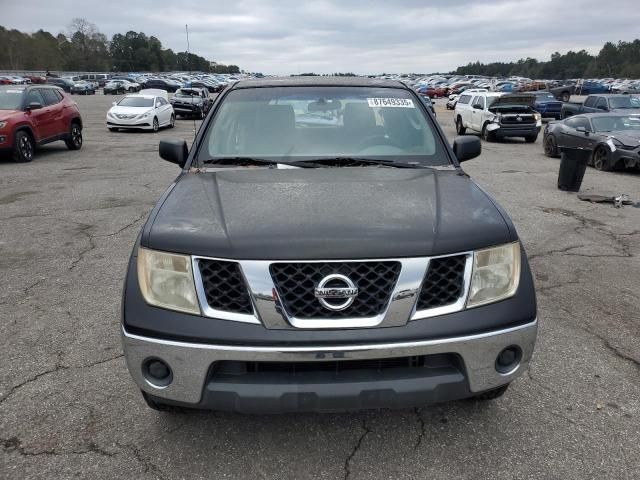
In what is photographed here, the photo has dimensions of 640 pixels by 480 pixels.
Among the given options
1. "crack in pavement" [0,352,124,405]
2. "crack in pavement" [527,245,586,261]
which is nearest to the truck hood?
"crack in pavement" [0,352,124,405]

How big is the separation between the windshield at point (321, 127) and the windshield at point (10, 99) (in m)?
11.1

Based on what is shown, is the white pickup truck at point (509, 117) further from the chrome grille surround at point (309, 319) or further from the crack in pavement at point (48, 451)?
the crack in pavement at point (48, 451)

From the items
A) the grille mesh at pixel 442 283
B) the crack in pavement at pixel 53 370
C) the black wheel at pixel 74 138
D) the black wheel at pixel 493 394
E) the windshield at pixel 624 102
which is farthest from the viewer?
the windshield at pixel 624 102

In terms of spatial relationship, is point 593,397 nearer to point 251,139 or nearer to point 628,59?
point 251,139

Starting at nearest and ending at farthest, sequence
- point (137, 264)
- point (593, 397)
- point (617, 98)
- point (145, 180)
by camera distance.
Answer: point (137, 264) < point (593, 397) < point (145, 180) < point (617, 98)

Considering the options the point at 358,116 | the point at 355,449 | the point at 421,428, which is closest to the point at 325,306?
the point at 355,449

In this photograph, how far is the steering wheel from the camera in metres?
3.54

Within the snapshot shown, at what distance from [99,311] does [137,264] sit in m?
2.16

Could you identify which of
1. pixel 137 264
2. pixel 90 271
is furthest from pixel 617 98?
pixel 137 264

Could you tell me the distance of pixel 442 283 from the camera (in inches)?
87.9

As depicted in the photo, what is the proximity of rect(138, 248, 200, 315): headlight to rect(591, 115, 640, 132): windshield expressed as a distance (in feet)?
42.3

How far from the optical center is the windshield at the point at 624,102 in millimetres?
16827

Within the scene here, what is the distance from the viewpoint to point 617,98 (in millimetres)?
17234

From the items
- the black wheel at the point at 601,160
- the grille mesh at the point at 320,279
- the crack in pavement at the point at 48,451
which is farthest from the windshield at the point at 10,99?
the black wheel at the point at 601,160
